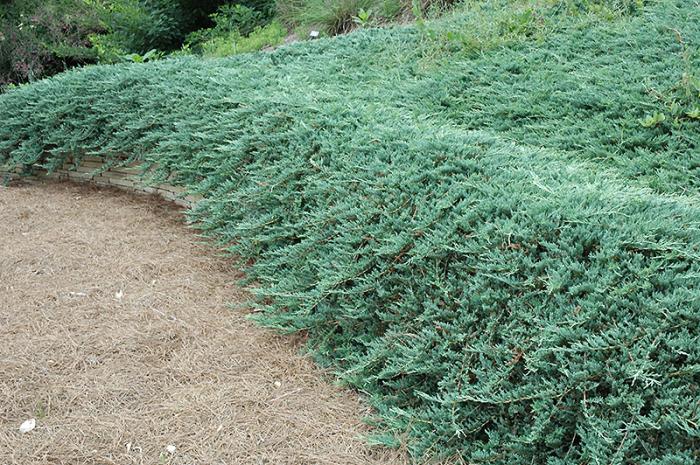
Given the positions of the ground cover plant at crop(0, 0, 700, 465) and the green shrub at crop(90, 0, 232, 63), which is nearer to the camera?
the ground cover plant at crop(0, 0, 700, 465)

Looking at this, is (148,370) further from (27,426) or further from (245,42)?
(245,42)

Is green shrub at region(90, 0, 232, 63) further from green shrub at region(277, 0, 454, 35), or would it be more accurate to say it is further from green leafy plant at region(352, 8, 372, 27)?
green leafy plant at region(352, 8, 372, 27)

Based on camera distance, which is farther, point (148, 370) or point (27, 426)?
point (148, 370)

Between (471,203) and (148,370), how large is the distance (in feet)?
5.28

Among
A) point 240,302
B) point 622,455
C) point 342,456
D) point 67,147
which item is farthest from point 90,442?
point 67,147

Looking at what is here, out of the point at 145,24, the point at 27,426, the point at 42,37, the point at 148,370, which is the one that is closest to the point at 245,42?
the point at 145,24

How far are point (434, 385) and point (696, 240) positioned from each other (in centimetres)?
109

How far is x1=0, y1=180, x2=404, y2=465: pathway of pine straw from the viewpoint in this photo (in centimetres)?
257

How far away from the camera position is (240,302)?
12.1ft

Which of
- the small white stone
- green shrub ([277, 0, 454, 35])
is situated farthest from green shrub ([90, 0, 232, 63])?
the small white stone

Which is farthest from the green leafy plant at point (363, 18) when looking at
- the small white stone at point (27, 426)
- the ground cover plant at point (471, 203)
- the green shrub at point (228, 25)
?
the small white stone at point (27, 426)

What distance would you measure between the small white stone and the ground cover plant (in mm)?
1110

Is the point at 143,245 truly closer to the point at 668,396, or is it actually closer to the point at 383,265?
the point at 383,265

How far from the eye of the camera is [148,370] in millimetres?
3025
